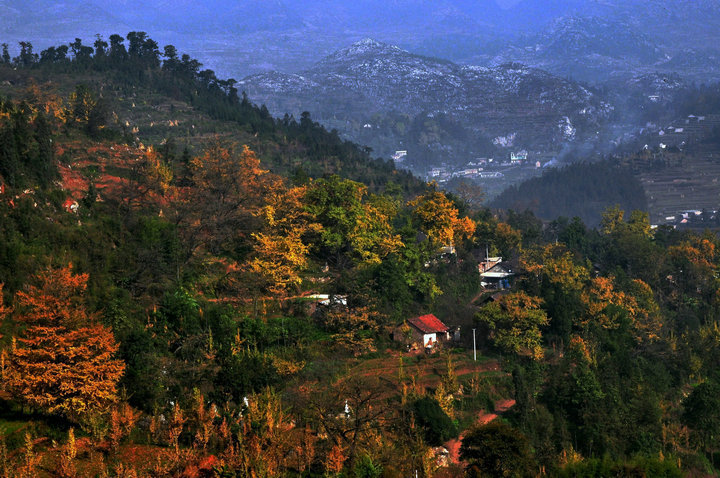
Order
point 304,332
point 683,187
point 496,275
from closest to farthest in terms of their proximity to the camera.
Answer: point 304,332 → point 496,275 → point 683,187

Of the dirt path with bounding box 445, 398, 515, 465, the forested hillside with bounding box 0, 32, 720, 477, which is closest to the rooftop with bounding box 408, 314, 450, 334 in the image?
the forested hillside with bounding box 0, 32, 720, 477

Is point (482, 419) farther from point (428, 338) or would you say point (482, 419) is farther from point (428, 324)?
point (428, 324)

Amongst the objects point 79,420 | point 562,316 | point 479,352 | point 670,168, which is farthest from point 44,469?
point 670,168

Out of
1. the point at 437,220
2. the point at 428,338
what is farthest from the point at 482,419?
the point at 437,220

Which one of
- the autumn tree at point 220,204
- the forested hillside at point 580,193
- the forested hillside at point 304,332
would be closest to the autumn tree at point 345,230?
the forested hillside at point 304,332

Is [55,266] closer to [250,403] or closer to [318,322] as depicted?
[250,403]

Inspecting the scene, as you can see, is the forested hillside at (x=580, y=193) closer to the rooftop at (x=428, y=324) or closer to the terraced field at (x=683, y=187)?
the terraced field at (x=683, y=187)

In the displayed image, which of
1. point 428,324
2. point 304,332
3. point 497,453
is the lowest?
point 497,453
